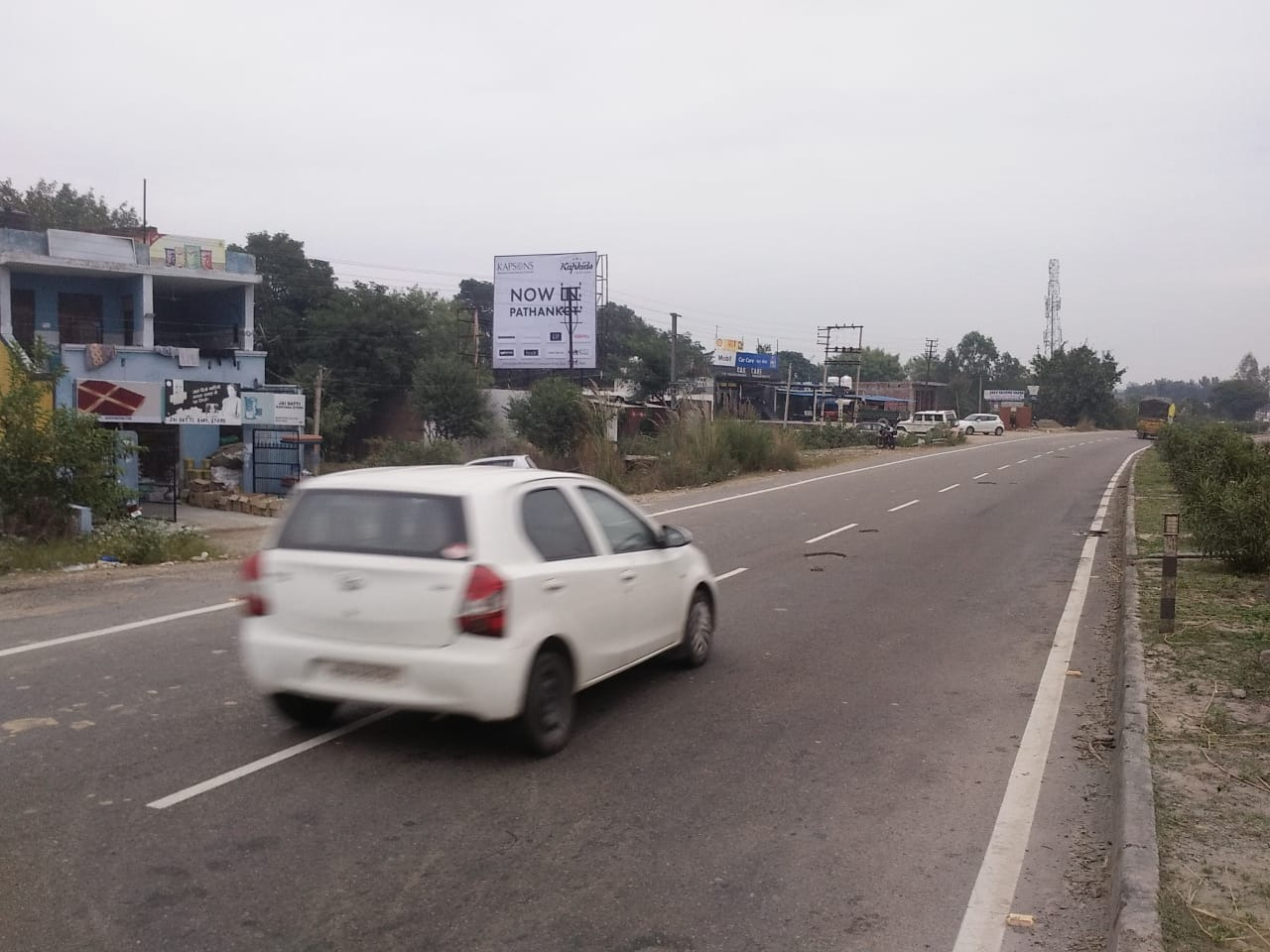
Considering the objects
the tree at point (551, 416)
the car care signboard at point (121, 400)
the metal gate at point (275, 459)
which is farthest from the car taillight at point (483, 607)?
the tree at point (551, 416)

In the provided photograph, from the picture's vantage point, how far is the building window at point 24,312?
1332 inches

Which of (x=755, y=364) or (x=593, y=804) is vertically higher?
(x=755, y=364)

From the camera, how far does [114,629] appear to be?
363 inches

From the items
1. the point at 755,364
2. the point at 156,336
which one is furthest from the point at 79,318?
the point at 755,364

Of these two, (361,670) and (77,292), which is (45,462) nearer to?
(361,670)

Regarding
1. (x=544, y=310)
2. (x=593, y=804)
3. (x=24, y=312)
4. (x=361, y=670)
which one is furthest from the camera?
(x=544, y=310)

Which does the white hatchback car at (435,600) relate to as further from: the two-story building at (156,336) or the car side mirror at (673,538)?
the two-story building at (156,336)

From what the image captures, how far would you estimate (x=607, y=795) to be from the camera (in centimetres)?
551

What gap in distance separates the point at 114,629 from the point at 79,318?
30162mm

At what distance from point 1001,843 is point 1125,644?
13.9 feet

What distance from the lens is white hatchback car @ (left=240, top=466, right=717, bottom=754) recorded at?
5656 mm

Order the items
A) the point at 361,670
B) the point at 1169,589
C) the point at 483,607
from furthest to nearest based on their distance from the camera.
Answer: the point at 1169,589 < the point at 361,670 < the point at 483,607

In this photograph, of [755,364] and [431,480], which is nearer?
[431,480]

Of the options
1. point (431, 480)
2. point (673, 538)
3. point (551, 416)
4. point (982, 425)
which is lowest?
point (673, 538)
